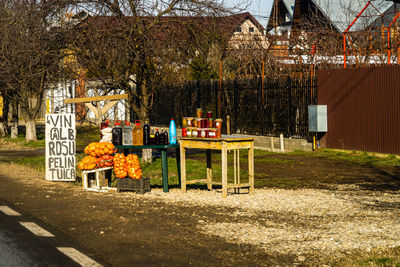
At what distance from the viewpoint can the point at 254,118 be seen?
25594 mm

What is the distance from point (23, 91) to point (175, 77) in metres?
8.15

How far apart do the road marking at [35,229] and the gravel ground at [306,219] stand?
6.62 feet

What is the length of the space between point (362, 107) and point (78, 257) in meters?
14.9

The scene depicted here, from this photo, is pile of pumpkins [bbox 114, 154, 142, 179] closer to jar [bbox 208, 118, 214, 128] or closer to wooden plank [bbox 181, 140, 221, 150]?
wooden plank [bbox 181, 140, 221, 150]

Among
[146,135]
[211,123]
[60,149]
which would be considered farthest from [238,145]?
[60,149]

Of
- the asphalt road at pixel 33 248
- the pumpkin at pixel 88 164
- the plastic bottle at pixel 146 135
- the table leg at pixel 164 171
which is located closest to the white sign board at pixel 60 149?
the pumpkin at pixel 88 164

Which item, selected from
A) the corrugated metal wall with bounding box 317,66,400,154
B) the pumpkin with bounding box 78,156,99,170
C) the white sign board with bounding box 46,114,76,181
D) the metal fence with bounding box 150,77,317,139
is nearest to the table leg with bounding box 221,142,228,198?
the pumpkin with bounding box 78,156,99,170

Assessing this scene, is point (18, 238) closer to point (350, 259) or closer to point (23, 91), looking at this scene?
point (350, 259)

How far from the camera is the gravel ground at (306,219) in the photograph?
8.12 m

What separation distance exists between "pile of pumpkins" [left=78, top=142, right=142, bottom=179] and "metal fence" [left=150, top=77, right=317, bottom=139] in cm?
1104

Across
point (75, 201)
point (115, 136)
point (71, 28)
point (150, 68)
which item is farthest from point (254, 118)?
point (75, 201)

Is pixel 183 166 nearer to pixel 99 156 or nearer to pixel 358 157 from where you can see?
pixel 99 156

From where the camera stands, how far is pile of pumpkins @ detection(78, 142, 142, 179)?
12781 millimetres

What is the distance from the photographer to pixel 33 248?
810cm
